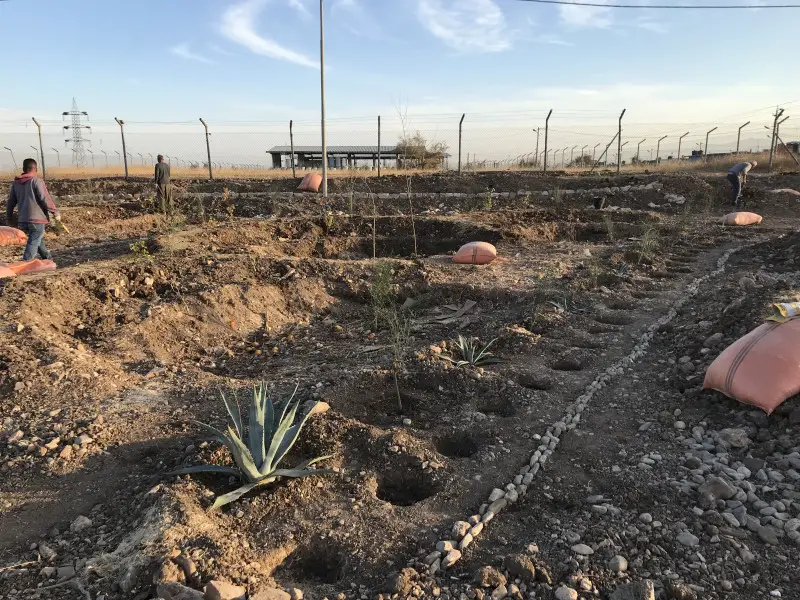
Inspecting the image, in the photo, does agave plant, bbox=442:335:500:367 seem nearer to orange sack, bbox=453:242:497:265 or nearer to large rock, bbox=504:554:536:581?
large rock, bbox=504:554:536:581

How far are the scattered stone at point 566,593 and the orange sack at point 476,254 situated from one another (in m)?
6.27

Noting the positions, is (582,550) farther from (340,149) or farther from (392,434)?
(340,149)

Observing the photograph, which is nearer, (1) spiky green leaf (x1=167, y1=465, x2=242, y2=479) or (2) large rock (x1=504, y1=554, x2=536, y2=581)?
(2) large rock (x1=504, y1=554, x2=536, y2=581)

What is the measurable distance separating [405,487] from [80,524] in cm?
156

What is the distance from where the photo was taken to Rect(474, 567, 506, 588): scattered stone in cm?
207

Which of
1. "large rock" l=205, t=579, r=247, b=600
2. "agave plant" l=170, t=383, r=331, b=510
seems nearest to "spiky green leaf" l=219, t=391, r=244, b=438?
"agave plant" l=170, t=383, r=331, b=510

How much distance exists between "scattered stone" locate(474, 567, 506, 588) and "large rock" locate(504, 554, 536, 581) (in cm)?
5

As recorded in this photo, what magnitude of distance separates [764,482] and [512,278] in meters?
4.63

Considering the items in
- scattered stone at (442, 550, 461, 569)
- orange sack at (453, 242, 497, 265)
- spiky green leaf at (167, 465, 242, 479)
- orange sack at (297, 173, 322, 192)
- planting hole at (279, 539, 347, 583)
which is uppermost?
orange sack at (297, 173, 322, 192)

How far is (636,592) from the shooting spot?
1999 mm

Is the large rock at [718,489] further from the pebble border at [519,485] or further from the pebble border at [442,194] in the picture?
the pebble border at [442,194]

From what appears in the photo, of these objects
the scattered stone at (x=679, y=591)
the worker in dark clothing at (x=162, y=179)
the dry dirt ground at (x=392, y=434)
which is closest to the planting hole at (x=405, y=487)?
the dry dirt ground at (x=392, y=434)

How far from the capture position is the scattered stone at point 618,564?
2152 millimetres

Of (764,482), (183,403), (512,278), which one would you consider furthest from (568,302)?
(183,403)
